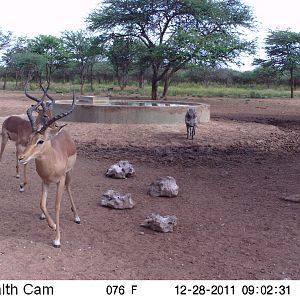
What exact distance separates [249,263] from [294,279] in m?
0.52

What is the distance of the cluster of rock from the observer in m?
5.48

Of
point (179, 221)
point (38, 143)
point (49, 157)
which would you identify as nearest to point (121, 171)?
point (179, 221)

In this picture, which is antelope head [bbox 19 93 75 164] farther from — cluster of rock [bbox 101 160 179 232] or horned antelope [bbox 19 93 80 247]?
cluster of rock [bbox 101 160 179 232]

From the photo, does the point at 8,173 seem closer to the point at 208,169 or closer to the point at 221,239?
the point at 208,169

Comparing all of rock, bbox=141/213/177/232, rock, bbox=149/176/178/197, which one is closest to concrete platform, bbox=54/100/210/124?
rock, bbox=149/176/178/197

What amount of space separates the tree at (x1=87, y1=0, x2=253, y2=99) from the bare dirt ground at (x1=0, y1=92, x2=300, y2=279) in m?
14.8

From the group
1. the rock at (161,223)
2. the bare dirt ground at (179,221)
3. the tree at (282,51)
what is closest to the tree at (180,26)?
the tree at (282,51)

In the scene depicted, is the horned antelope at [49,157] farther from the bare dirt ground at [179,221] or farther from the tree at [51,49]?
the tree at [51,49]

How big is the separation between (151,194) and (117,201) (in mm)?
843

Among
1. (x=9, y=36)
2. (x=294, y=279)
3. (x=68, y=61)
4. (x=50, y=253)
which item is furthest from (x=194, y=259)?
(x=9, y=36)

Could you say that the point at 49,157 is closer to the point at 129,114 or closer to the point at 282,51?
the point at 129,114

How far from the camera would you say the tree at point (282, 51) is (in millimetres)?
36688

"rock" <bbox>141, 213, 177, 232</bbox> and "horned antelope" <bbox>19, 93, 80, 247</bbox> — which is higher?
"horned antelope" <bbox>19, 93, 80, 247</bbox>

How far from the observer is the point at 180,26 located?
27.7 m
